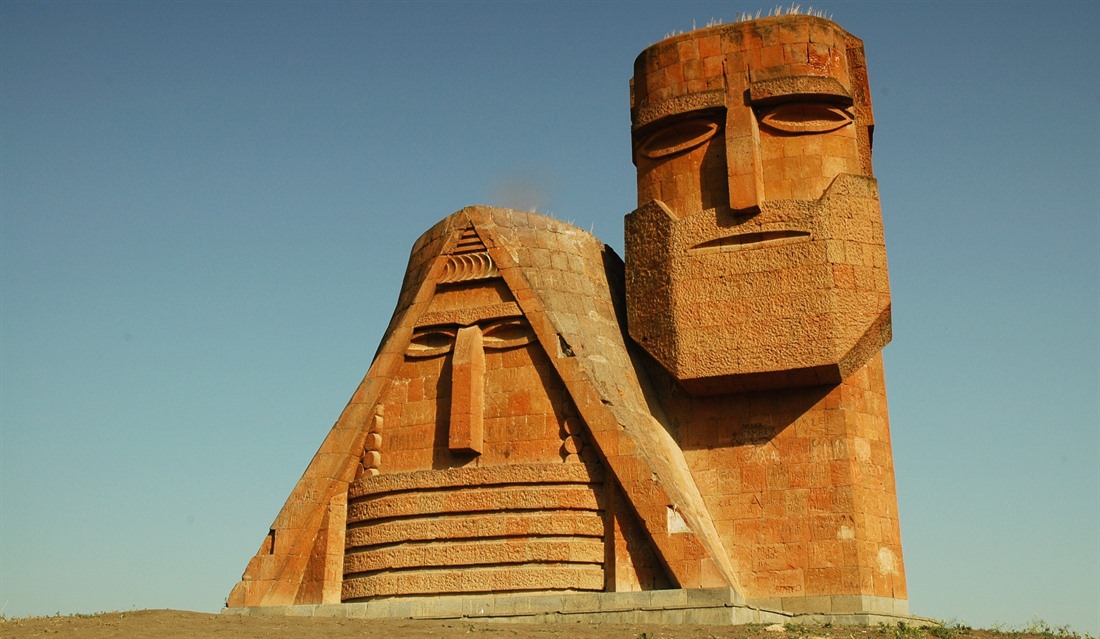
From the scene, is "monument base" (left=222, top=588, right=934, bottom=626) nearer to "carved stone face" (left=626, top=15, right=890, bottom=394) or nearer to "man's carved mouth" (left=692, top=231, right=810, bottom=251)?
"carved stone face" (left=626, top=15, right=890, bottom=394)

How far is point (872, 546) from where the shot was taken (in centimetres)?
1748

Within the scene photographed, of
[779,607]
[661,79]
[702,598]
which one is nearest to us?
[702,598]

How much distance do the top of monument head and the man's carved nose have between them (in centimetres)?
413

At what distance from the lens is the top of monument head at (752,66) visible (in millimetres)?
19000

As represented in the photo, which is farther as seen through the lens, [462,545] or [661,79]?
[661,79]

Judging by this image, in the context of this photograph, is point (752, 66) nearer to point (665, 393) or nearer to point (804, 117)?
point (804, 117)

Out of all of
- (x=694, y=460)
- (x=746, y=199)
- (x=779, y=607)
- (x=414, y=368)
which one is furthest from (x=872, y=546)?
(x=414, y=368)

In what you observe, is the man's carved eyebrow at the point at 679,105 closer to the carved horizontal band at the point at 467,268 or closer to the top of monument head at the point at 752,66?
the top of monument head at the point at 752,66

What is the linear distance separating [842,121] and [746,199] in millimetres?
1927

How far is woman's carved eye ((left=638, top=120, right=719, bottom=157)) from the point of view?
63.8 ft

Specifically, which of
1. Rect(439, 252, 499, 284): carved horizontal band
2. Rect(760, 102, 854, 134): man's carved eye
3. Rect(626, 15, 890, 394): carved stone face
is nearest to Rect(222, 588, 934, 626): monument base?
Rect(626, 15, 890, 394): carved stone face

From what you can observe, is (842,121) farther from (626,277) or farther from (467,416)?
(467,416)

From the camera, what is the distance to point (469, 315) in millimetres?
18828

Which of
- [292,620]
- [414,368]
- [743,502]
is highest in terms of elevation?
[414,368]
